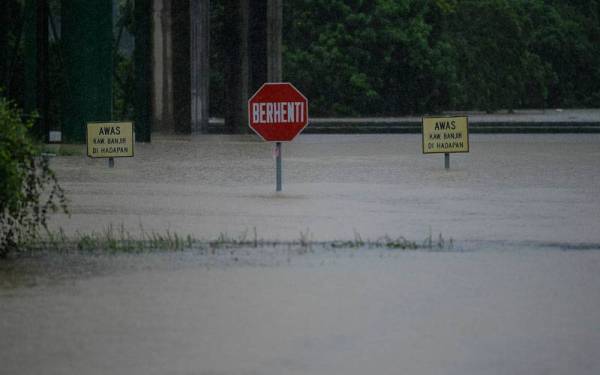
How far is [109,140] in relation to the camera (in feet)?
75.8

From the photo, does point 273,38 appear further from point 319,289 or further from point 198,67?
point 319,289

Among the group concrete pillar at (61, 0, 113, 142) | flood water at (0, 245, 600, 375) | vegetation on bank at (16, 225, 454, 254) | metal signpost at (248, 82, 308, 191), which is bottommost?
flood water at (0, 245, 600, 375)

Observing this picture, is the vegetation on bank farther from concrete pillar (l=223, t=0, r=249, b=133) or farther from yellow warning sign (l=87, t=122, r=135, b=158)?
concrete pillar (l=223, t=0, r=249, b=133)

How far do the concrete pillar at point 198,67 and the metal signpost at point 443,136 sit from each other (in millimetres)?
20765

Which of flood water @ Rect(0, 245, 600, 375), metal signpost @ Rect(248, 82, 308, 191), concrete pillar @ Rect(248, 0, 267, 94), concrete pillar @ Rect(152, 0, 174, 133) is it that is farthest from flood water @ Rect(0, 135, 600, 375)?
concrete pillar @ Rect(248, 0, 267, 94)

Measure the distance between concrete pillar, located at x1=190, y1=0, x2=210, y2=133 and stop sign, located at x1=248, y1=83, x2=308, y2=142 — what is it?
25.1 metres

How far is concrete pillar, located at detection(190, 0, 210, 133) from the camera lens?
43.2 m

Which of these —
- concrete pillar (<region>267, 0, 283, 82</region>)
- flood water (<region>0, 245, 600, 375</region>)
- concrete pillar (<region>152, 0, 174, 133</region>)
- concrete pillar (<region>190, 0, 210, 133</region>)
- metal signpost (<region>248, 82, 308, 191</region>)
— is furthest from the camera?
concrete pillar (<region>267, 0, 283, 82</region>)

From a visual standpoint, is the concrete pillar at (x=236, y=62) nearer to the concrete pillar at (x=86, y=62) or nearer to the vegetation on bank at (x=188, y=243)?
the concrete pillar at (x=86, y=62)

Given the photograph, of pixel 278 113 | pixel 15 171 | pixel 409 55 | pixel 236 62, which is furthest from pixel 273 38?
pixel 15 171

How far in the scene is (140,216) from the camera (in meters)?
14.9

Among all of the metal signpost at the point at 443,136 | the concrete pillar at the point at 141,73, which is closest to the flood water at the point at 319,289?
the metal signpost at the point at 443,136

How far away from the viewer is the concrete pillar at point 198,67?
43.2 m

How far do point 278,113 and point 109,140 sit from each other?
19.4 feet
